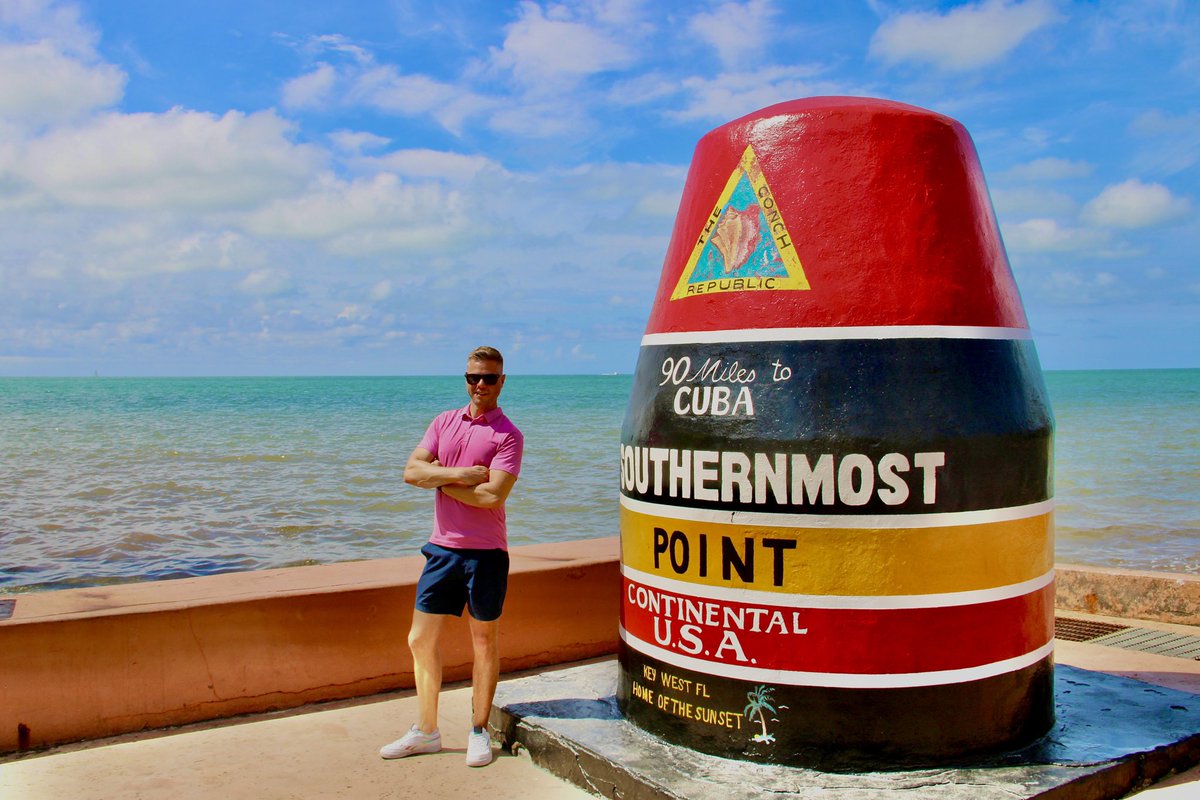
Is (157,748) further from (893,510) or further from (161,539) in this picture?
(161,539)

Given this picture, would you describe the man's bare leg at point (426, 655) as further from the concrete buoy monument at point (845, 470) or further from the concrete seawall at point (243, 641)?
the concrete seawall at point (243, 641)

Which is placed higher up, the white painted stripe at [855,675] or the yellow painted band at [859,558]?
the yellow painted band at [859,558]

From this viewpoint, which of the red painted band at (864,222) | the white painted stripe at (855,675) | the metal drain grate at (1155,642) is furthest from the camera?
the metal drain grate at (1155,642)

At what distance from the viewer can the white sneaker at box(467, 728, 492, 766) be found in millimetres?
4652

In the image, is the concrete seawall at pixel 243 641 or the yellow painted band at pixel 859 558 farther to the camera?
the concrete seawall at pixel 243 641

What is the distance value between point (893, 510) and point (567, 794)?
6.04 feet

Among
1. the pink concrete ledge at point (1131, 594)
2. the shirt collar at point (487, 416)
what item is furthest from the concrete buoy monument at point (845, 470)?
the pink concrete ledge at point (1131, 594)

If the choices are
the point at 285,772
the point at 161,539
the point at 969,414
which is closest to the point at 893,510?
the point at 969,414

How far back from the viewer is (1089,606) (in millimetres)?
7746

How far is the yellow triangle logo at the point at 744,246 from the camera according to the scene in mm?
4285

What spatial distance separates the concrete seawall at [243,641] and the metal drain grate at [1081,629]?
328 centimetres

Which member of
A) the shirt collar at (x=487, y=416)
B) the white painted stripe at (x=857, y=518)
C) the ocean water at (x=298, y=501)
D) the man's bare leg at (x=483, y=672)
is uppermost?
the shirt collar at (x=487, y=416)

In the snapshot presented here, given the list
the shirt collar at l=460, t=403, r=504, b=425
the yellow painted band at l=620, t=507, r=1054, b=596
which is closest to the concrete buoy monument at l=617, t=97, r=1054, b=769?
the yellow painted band at l=620, t=507, r=1054, b=596

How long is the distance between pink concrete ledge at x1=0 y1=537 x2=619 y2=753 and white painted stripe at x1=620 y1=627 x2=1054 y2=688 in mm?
2147
